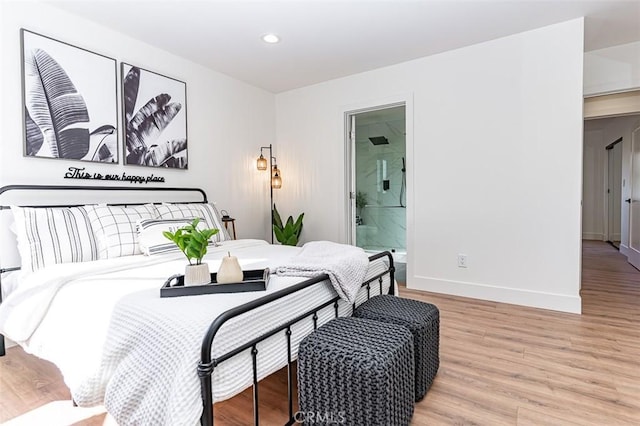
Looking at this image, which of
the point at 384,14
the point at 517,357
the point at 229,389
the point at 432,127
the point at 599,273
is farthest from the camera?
the point at 599,273

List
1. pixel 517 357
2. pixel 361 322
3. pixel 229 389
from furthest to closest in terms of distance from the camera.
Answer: pixel 517 357 → pixel 361 322 → pixel 229 389

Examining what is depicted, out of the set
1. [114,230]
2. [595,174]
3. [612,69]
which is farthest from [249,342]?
[595,174]

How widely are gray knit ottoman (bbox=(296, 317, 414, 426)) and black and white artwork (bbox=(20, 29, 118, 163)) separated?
248 cm

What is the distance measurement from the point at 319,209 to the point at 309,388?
3.16m

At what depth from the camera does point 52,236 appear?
86.7 inches

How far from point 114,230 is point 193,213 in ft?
2.29

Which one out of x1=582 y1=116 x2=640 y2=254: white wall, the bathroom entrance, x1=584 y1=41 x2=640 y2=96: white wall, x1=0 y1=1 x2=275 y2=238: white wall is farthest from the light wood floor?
x1=582 y1=116 x2=640 y2=254: white wall

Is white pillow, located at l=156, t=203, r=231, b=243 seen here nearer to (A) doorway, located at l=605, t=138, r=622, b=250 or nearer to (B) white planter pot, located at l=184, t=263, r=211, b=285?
(B) white planter pot, located at l=184, t=263, r=211, b=285

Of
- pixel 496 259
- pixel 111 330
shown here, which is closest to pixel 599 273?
pixel 496 259

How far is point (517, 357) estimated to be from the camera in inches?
84.5

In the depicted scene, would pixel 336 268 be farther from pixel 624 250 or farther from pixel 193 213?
pixel 624 250

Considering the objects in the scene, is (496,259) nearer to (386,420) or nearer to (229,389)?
(386,420)

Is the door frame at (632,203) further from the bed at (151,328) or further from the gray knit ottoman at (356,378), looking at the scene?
Result: the gray knit ottoman at (356,378)

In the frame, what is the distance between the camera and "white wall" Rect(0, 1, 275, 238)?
2.37 m
